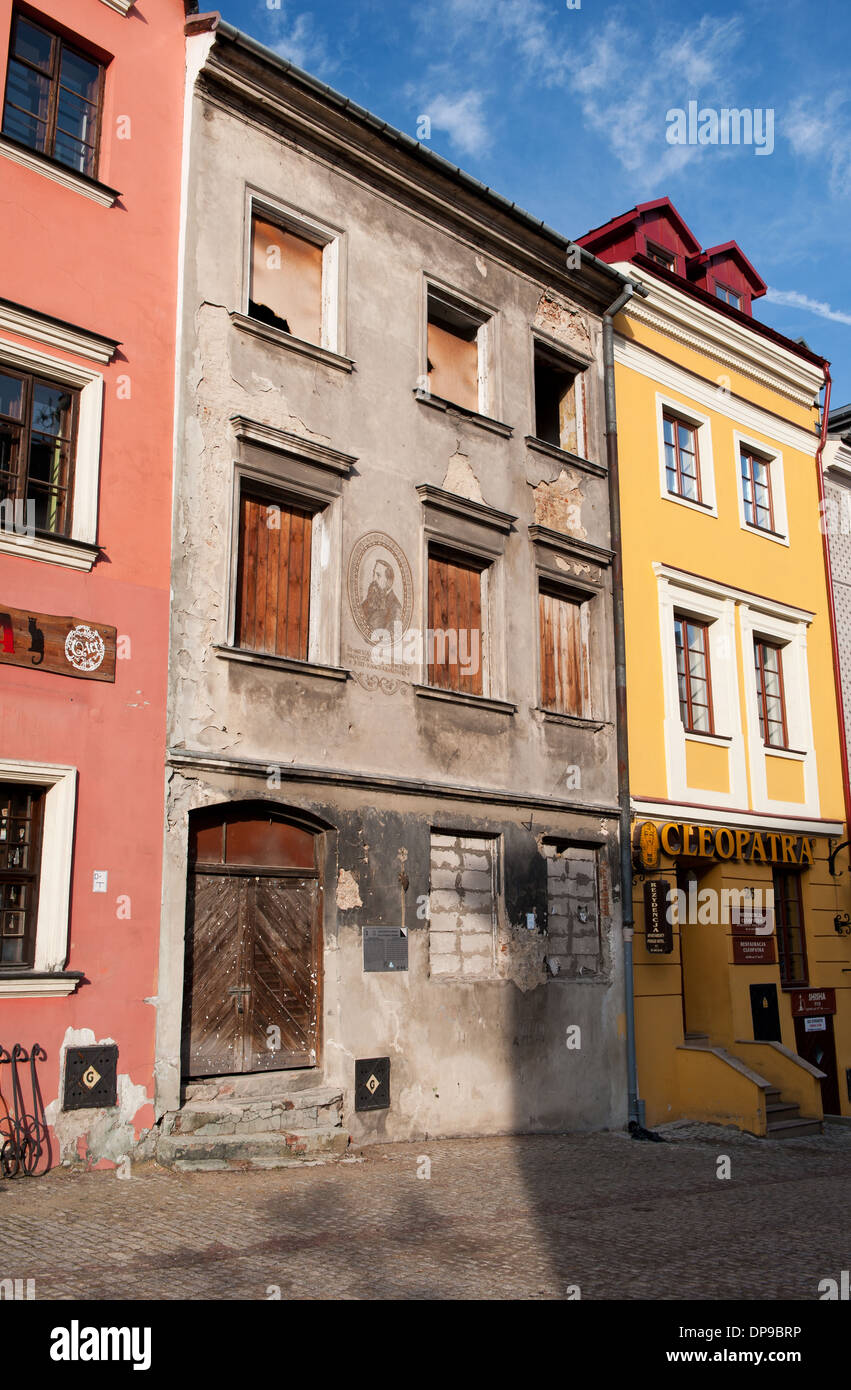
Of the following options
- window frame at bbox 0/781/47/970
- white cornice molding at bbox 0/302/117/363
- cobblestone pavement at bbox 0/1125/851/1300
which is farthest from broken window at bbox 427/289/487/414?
cobblestone pavement at bbox 0/1125/851/1300

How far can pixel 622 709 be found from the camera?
14648 millimetres

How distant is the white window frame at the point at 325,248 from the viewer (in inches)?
466

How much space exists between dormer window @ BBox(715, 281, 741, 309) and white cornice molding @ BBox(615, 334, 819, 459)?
1.89 m

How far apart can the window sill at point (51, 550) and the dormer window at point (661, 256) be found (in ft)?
37.4

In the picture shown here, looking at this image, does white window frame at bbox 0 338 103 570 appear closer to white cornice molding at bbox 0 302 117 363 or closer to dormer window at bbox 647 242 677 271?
white cornice molding at bbox 0 302 117 363

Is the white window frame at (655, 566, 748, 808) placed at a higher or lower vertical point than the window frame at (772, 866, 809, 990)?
higher

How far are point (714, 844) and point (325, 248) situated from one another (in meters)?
8.86

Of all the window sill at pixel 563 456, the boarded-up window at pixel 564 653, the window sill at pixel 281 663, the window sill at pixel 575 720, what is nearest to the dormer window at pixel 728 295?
the window sill at pixel 563 456

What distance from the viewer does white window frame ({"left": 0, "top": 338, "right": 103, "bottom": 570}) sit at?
9375 mm

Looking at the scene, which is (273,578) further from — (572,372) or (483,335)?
(572,372)

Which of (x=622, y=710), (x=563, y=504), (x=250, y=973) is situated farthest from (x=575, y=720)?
(x=250, y=973)

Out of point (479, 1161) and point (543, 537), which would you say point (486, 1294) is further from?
point (543, 537)

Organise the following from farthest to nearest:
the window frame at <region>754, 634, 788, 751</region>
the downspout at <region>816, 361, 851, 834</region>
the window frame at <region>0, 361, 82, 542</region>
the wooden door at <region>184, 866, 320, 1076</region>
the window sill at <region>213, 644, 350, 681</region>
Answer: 1. the downspout at <region>816, 361, 851, 834</region>
2. the window frame at <region>754, 634, 788, 751</region>
3. the window sill at <region>213, 644, 350, 681</region>
4. the wooden door at <region>184, 866, 320, 1076</region>
5. the window frame at <region>0, 361, 82, 542</region>

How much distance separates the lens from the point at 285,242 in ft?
39.8
